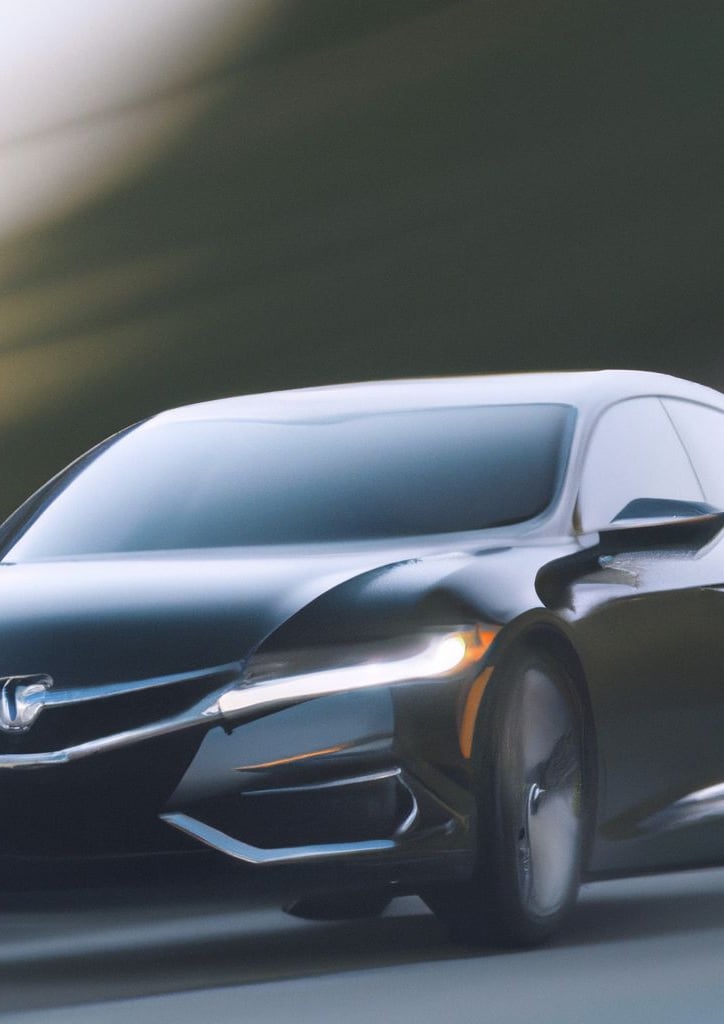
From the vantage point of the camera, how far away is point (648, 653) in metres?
6.67

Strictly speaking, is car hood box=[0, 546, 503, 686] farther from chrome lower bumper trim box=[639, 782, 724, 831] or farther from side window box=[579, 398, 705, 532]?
chrome lower bumper trim box=[639, 782, 724, 831]

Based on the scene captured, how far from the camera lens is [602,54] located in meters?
47.2

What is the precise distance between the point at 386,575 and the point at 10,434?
1480 inches

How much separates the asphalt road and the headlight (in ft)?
1.40

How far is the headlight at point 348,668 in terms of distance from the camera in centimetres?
Result: 544

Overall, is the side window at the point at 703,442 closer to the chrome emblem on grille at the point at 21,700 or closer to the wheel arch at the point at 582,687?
the wheel arch at the point at 582,687

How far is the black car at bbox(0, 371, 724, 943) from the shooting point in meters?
5.41

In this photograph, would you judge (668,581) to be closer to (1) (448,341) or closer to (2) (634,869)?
(2) (634,869)

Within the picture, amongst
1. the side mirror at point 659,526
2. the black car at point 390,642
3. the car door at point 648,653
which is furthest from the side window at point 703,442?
the side mirror at point 659,526

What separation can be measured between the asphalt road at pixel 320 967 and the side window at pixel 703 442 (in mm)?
1325

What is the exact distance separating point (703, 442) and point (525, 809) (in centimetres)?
220

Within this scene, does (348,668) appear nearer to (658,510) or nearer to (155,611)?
(155,611)

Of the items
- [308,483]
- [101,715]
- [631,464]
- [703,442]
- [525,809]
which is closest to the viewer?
[101,715]

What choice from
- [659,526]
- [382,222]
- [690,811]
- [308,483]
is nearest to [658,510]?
[659,526]
